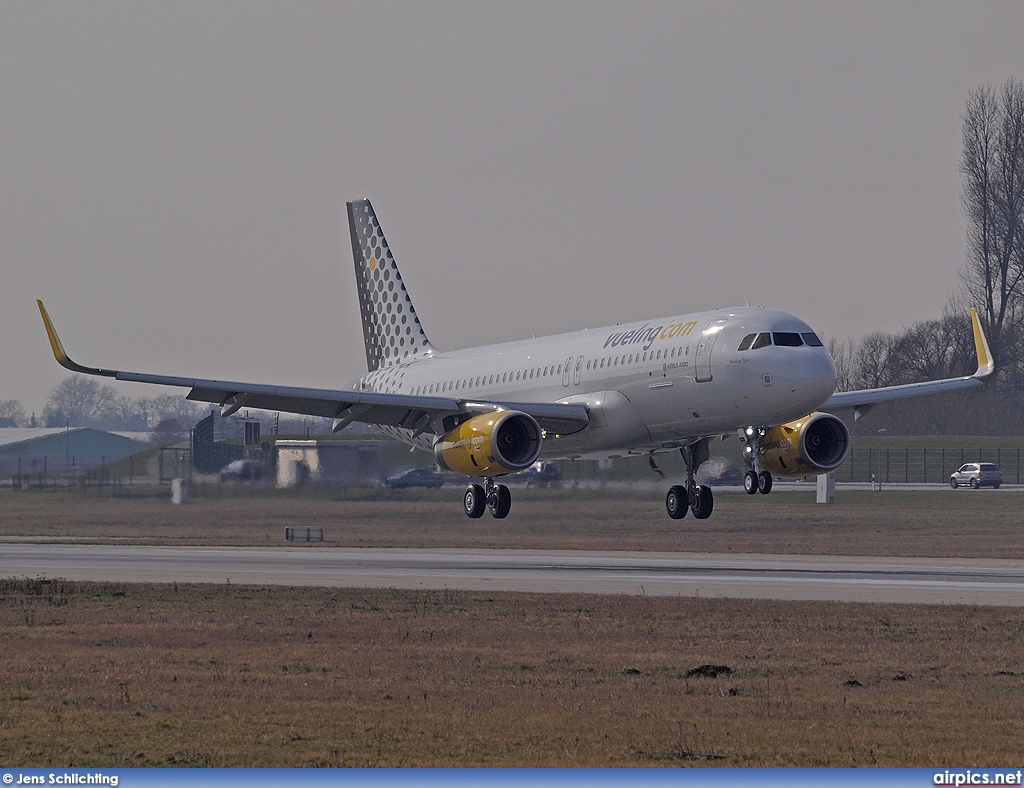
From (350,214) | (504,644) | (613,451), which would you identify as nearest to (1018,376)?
(350,214)

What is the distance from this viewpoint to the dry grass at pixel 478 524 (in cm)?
6247

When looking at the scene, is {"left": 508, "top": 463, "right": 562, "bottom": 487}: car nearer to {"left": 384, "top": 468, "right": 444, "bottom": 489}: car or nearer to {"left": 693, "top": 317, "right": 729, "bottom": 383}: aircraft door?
{"left": 384, "top": 468, "right": 444, "bottom": 489}: car

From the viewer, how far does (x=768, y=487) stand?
150 feet

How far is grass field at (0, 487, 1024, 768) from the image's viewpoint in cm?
1914

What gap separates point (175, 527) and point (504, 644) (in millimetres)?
47546

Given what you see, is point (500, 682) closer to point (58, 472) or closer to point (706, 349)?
point (706, 349)

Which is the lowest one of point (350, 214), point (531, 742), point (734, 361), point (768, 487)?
point (531, 742)

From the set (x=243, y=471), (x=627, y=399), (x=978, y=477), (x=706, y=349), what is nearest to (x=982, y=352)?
(x=706, y=349)

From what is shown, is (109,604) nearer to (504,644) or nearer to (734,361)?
(504,644)

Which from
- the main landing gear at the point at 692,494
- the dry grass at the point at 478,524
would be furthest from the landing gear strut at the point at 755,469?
the dry grass at the point at 478,524

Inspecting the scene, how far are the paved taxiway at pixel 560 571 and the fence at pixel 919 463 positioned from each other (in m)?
65.5

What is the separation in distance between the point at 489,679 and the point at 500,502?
1035 inches

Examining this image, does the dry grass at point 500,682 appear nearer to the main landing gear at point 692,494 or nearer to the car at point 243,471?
the main landing gear at point 692,494

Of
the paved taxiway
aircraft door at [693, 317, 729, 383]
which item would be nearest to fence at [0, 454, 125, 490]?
the paved taxiway
